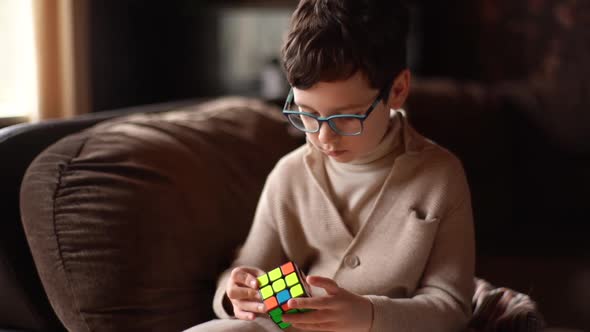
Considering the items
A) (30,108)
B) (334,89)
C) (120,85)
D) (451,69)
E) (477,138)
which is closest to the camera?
(334,89)

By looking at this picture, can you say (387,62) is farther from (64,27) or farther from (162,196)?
(64,27)

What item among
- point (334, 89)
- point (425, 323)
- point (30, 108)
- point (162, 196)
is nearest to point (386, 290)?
point (425, 323)

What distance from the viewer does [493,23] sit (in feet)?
11.6

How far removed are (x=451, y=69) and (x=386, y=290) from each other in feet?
10.1

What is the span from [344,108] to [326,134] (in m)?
0.05

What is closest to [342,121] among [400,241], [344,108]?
[344,108]

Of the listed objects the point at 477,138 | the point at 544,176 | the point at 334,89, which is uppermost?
the point at 334,89

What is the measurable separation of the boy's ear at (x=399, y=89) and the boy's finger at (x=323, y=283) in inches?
13.1

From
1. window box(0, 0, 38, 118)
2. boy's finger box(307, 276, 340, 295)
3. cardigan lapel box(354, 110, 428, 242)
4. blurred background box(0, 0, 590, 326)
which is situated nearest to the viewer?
boy's finger box(307, 276, 340, 295)

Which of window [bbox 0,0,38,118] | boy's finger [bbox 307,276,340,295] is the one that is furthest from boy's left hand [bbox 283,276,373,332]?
window [bbox 0,0,38,118]

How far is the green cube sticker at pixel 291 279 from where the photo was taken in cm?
90

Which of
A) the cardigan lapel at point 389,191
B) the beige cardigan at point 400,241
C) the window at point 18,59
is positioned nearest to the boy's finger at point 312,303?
the beige cardigan at point 400,241

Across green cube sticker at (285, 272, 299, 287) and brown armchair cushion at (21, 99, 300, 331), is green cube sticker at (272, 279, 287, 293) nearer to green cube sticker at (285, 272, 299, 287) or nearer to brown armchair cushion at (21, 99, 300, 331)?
green cube sticker at (285, 272, 299, 287)

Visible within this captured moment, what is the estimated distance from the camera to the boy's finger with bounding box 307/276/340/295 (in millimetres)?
885
